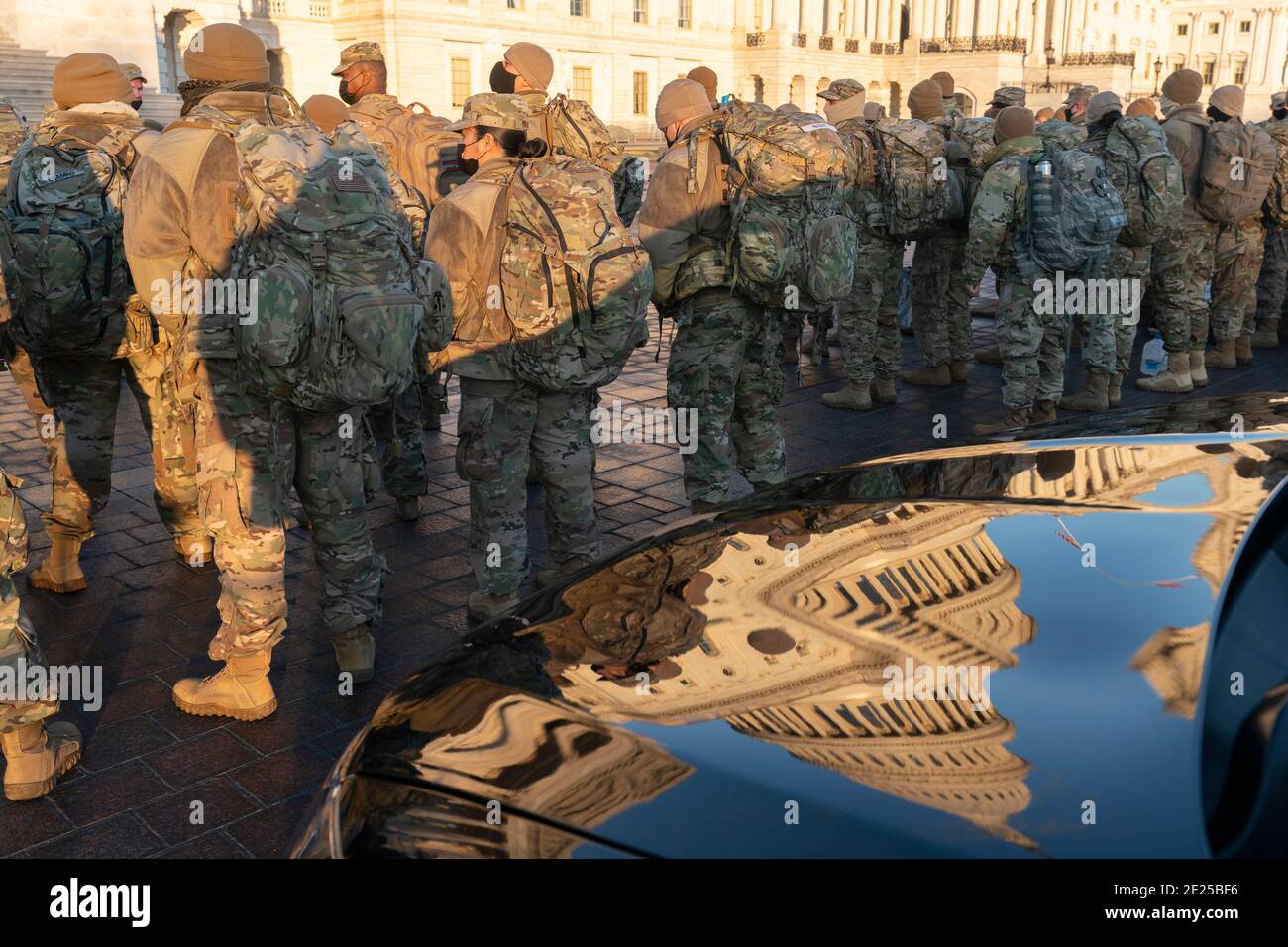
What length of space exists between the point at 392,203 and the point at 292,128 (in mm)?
411

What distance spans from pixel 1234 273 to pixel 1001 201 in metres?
3.82

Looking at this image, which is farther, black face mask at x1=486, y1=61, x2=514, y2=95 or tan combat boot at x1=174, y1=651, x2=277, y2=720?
black face mask at x1=486, y1=61, x2=514, y2=95

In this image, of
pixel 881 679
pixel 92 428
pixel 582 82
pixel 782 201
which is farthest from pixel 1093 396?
pixel 582 82

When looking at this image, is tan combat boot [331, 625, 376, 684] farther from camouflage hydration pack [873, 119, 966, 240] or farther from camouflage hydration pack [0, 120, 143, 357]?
Result: camouflage hydration pack [873, 119, 966, 240]

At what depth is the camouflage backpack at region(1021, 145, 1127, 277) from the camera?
7.68 metres

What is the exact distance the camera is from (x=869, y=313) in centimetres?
866

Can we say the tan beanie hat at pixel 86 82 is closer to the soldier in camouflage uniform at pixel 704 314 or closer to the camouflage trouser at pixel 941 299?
the soldier in camouflage uniform at pixel 704 314

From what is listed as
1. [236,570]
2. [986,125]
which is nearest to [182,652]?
[236,570]

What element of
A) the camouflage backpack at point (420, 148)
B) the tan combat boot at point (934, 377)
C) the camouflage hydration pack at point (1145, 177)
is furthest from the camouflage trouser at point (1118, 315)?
the camouflage backpack at point (420, 148)

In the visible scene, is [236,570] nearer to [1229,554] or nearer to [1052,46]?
[1229,554]

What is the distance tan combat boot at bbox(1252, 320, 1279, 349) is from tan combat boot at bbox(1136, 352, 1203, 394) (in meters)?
2.68

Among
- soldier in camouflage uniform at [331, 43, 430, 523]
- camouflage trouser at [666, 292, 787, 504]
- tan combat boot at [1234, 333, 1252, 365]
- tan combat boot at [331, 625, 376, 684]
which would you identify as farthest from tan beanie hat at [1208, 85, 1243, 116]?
tan combat boot at [331, 625, 376, 684]

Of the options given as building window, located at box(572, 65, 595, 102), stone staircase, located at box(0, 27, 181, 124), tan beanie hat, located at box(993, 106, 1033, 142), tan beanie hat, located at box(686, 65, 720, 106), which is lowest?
tan beanie hat, located at box(993, 106, 1033, 142)

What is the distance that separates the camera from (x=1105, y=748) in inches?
56.6
